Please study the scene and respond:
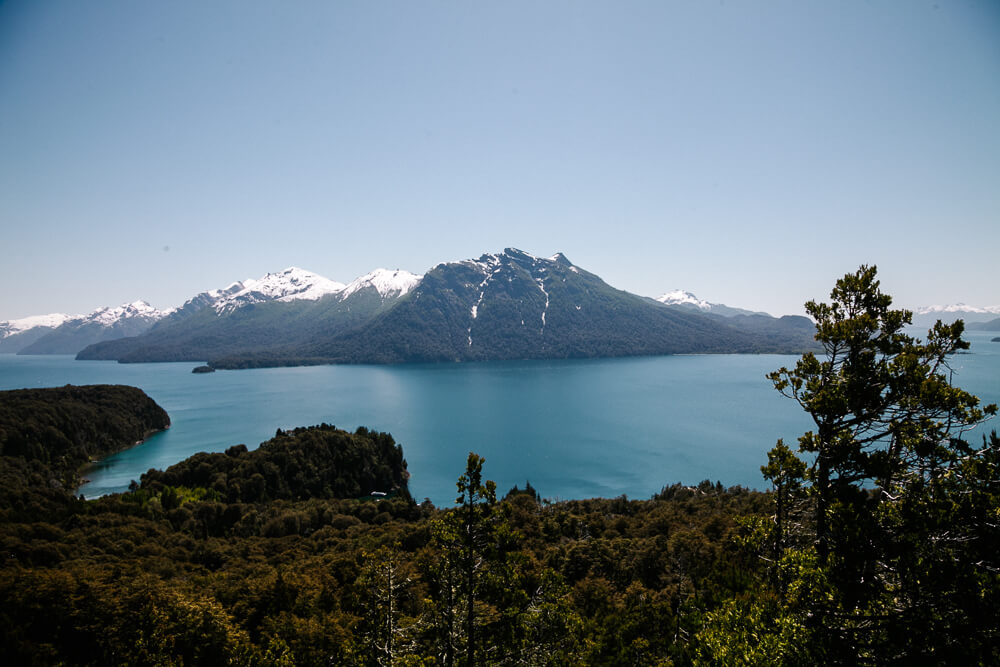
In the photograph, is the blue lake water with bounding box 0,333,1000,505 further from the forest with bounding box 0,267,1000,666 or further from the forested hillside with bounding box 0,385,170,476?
the forest with bounding box 0,267,1000,666

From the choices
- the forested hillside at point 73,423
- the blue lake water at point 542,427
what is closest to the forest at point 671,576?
the blue lake water at point 542,427

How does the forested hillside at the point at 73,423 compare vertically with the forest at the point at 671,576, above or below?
below

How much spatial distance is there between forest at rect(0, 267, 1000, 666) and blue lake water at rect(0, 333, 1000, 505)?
139 ft

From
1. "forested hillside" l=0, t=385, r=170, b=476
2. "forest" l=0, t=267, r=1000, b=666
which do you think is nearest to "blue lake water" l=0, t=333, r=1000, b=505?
"forested hillside" l=0, t=385, r=170, b=476

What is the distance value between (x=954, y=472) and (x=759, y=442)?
11042 cm

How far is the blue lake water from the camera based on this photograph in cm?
8662

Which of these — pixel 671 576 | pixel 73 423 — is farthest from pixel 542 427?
pixel 73 423

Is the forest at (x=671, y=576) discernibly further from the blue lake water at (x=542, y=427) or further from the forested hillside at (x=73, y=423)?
the forested hillside at (x=73, y=423)

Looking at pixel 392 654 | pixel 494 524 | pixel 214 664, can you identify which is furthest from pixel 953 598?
pixel 214 664

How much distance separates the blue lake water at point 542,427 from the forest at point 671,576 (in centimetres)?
4222

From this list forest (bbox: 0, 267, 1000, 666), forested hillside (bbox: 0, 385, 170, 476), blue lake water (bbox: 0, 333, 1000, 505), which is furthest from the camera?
forested hillside (bbox: 0, 385, 170, 476)

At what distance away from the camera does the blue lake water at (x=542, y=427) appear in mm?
86625

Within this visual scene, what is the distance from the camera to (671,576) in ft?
112

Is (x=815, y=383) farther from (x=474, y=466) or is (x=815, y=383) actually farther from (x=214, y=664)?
(x=214, y=664)
